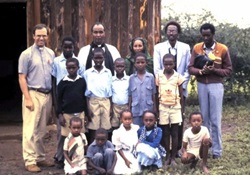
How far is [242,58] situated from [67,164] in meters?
7.38

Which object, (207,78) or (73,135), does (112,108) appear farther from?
(207,78)

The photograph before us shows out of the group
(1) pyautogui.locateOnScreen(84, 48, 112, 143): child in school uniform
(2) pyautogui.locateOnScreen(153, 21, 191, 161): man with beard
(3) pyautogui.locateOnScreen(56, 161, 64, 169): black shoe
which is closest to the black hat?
(2) pyautogui.locateOnScreen(153, 21, 191, 161): man with beard

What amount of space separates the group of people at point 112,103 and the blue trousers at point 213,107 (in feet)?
0.10

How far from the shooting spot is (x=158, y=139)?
6.54 meters

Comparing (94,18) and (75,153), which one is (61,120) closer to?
(75,153)

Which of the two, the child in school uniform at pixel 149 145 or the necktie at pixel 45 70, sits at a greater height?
the necktie at pixel 45 70

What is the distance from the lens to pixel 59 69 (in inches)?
264

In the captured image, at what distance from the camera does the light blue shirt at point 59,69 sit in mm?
6689

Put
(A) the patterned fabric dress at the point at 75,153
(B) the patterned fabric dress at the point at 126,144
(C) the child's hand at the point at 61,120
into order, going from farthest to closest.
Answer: (C) the child's hand at the point at 61,120 → (B) the patterned fabric dress at the point at 126,144 → (A) the patterned fabric dress at the point at 75,153

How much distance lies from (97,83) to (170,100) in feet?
3.12

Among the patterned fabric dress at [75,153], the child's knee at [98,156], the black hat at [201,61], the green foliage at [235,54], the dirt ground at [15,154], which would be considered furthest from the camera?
the green foliage at [235,54]

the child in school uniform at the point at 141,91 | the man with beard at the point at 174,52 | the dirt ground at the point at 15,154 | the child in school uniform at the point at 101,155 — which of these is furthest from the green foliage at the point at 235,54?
the child in school uniform at the point at 101,155

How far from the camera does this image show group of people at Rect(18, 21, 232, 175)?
21.1 ft

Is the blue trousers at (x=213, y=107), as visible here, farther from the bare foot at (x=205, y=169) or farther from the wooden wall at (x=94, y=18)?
the wooden wall at (x=94, y=18)
